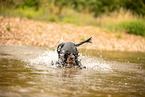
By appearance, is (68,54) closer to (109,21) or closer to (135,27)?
(135,27)

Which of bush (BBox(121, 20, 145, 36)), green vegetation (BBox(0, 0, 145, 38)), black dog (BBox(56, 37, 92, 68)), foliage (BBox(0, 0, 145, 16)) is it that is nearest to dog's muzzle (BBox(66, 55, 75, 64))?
black dog (BBox(56, 37, 92, 68))

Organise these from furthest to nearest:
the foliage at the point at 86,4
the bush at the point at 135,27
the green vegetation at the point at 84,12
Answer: the foliage at the point at 86,4 < the green vegetation at the point at 84,12 < the bush at the point at 135,27

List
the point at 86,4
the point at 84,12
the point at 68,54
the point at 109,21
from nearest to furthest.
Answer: the point at 68,54 < the point at 109,21 < the point at 84,12 < the point at 86,4

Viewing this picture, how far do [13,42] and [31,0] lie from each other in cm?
1203

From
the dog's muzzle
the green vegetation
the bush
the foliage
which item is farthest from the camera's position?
the foliage

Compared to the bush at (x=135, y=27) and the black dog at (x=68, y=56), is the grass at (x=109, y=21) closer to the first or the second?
the bush at (x=135, y=27)

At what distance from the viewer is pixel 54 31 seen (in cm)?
1501

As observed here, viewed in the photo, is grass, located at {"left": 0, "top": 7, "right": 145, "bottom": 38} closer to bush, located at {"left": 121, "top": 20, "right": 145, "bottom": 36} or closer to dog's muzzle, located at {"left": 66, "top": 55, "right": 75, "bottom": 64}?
bush, located at {"left": 121, "top": 20, "right": 145, "bottom": 36}

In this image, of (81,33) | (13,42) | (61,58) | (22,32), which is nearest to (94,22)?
(81,33)

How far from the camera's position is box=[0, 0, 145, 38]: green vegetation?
17.2 metres

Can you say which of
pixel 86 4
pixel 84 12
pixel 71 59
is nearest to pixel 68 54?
pixel 71 59

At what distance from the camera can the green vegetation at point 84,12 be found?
56.5ft

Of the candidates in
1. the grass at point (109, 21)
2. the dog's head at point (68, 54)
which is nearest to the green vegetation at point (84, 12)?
the grass at point (109, 21)

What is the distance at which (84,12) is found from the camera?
23250 mm
